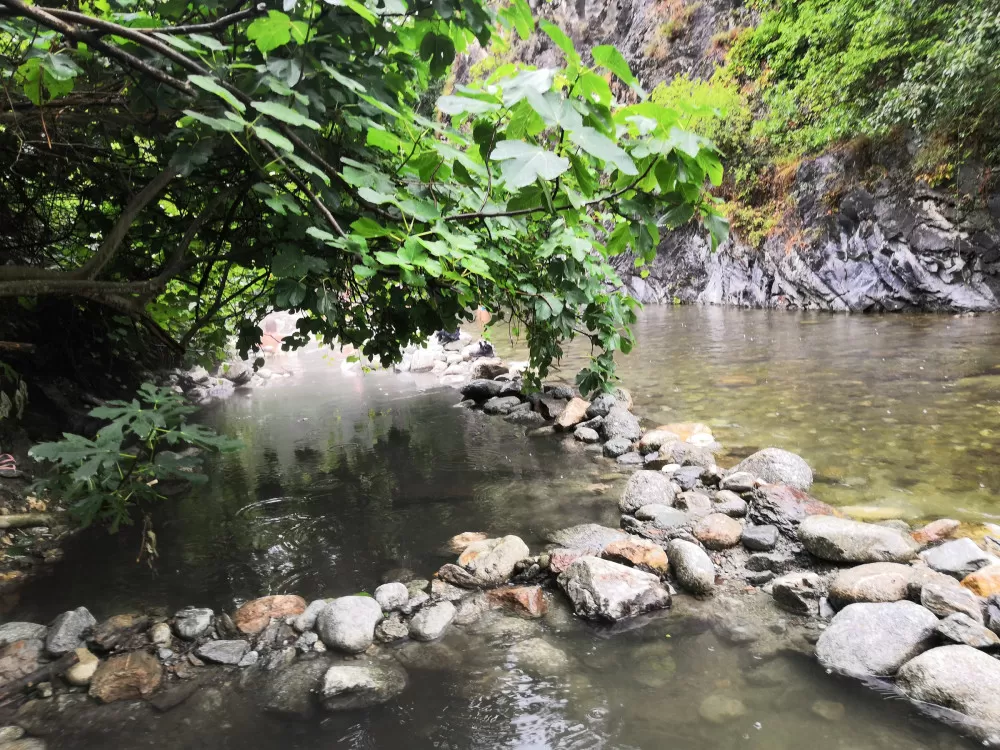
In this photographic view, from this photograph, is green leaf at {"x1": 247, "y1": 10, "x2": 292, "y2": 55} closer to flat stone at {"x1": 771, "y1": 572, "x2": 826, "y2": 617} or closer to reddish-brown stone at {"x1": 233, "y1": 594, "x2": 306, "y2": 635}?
reddish-brown stone at {"x1": 233, "y1": 594, "x2": 306, "y2": 635}

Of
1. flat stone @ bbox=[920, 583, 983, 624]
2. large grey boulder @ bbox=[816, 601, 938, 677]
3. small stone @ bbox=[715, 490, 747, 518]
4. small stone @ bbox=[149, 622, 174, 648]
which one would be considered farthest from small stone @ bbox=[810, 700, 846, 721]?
small stone @ bbox=[149, 622, 174, 648]

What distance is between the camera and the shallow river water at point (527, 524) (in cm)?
180

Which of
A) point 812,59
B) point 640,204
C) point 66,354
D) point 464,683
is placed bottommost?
point 464,683

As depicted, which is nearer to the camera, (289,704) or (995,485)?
(289,704)

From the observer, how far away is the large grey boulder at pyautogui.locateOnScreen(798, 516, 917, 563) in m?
2.50

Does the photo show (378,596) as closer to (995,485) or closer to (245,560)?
(245,560)

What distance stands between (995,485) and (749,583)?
202cm

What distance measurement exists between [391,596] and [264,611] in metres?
0.58

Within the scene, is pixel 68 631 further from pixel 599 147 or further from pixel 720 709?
pixel 599 147

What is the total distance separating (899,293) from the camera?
1264 cm

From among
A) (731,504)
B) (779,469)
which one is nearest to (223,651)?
(731,504)

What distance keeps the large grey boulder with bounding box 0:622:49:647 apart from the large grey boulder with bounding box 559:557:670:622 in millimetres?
2350

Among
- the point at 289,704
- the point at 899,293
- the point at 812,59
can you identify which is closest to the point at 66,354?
the point at 289,704

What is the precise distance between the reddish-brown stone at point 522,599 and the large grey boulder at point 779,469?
1942 mm
